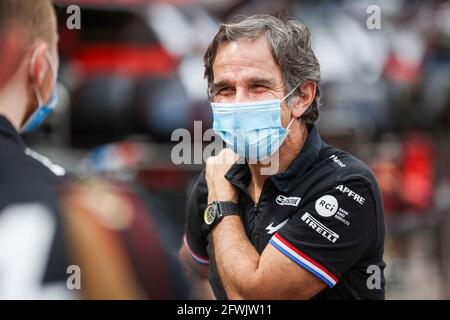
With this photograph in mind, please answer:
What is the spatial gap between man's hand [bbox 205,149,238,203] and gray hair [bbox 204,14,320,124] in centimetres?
30

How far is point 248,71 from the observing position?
252 cm

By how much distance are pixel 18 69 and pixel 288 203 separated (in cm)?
102

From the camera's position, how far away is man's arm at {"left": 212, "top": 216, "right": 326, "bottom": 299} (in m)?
2.52

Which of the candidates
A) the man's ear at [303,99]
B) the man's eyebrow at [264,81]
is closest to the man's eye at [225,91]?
the man's eyebrow at [264,81]

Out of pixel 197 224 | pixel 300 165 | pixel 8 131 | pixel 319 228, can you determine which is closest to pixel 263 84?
pixel 300 165

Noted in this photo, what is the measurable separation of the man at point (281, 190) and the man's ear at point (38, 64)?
2.00 ft

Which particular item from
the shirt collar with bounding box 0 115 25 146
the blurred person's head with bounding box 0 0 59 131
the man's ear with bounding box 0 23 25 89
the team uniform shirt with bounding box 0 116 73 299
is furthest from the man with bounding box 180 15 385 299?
the team uniform shirt with bounding box 0 116 73 299

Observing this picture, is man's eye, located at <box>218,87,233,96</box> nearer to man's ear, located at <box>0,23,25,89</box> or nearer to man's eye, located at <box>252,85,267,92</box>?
man's eye, located at <box>252,85,267,92</box>

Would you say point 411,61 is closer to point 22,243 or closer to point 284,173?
point 284,173

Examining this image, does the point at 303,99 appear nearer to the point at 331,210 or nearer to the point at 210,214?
the point at 331,210

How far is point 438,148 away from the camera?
31.4 ft

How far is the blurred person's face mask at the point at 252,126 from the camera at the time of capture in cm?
268

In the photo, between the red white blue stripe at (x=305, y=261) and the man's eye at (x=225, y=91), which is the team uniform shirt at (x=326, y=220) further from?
the man's eye at (x=225, y=91)
